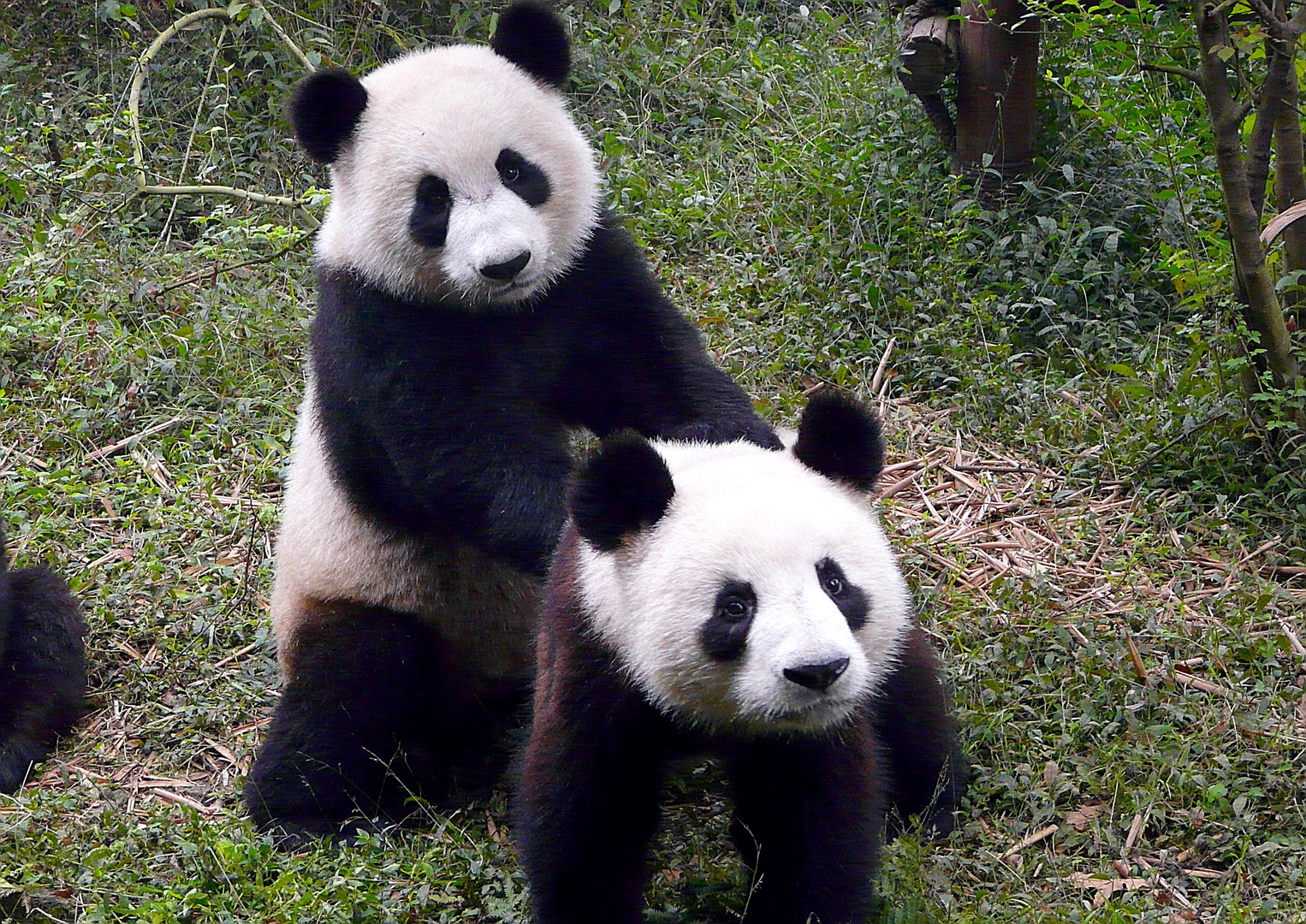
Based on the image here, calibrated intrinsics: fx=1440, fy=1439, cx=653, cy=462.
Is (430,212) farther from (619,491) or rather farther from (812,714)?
(812,714)

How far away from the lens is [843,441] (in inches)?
139

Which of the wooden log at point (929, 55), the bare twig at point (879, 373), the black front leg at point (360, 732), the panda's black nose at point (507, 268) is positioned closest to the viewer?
the panda's black nose at point (507, 268)

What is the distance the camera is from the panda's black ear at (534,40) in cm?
446

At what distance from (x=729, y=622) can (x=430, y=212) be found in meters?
1.66

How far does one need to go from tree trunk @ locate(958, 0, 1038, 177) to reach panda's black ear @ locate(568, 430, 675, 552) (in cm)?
357

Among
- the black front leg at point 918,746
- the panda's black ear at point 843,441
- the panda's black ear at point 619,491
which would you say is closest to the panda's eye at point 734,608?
the panda's black ear at point 619,491

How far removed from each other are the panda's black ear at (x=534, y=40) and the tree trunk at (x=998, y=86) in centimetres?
239

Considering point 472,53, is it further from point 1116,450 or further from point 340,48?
point 340,48

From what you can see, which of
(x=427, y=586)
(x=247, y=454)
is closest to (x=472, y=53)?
(x=427, y=586)

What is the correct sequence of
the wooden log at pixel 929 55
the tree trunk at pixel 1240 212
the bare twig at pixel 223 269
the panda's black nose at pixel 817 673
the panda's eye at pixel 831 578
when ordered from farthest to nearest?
the bare twig at pixel 223 269 < the wooden log at pixel 929 55 < the tree trunk at pixel 1240 212 < the panda's eye at pixel 831 578 < the panda's black nose at pixel 817 673

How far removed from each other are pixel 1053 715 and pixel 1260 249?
185 centimetres

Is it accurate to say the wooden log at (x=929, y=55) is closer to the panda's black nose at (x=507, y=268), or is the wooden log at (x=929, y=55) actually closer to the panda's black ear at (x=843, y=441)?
the panda's black nose at (x=507, y=268)

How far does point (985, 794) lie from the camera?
411 centimetres

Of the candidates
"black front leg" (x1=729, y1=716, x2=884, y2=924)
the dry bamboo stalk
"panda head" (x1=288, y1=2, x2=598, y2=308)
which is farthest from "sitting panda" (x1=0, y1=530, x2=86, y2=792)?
the dry bamboo stalk
